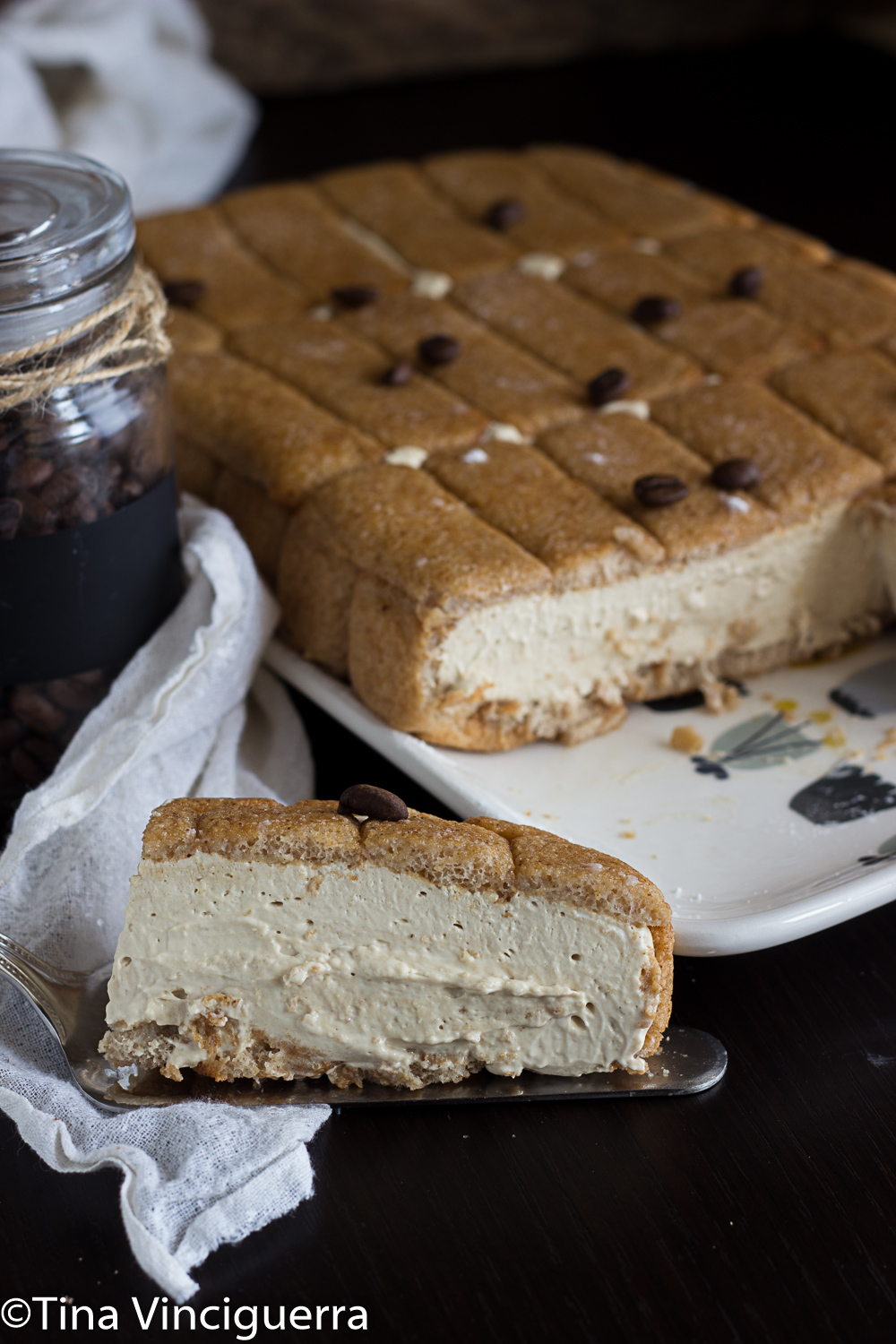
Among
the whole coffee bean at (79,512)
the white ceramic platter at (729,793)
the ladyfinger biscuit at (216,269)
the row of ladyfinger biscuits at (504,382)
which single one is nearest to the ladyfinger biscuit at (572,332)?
the row of ladyfinger biscuits at (504,382)

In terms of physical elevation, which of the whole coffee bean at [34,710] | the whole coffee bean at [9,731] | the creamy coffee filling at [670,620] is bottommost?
the whole coffee bean at [9,731]

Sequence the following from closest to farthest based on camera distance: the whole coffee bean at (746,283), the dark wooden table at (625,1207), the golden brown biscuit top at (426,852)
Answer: the dark wooden table at (625,1207), the golden brown biscuit top at (426,852), the whole coffee bean at (746,283)

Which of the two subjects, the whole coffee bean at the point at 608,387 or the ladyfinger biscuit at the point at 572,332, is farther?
the ladyfinger biscuit at the point at 572,332

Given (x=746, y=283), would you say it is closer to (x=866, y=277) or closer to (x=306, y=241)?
(x=866, y=277)

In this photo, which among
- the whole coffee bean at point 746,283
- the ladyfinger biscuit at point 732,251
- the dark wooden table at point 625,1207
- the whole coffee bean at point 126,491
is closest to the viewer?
the dark wooden table at point 625,1207

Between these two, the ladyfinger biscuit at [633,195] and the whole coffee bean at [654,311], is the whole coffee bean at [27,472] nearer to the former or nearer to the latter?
the whole coffee bean at [654,311]

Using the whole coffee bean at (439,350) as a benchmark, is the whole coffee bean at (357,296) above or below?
below

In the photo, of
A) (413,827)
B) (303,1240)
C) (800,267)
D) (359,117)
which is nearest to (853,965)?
(413,827)
